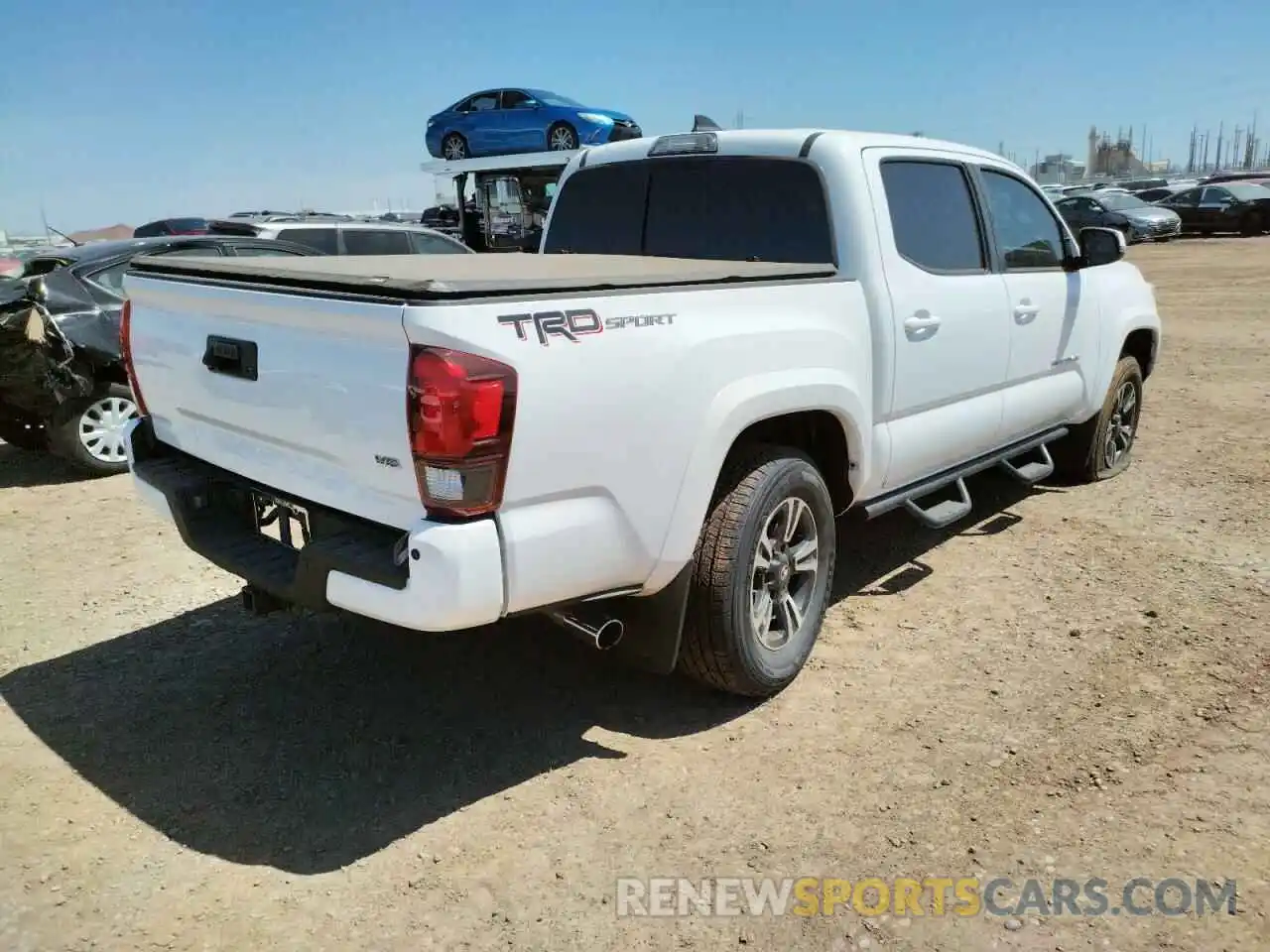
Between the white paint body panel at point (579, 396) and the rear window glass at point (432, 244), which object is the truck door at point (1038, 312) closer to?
the white paint body panel at point (579, 396)

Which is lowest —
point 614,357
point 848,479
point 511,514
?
point 848,479

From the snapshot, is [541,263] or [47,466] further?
[47,466]

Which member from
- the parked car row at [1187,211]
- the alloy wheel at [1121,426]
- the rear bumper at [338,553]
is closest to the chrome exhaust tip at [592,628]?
the rear bumper at [338,553]

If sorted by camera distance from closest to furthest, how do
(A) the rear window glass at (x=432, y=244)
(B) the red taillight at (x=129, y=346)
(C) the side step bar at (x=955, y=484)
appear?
(B) the red taillight at (x=129, y=346) < (C) the side step bar at (x=955, y=484) < (A) the rear window glass at (x=432, y=244)

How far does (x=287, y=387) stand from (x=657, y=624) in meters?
1.33

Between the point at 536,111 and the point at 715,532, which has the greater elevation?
the point at 536,111

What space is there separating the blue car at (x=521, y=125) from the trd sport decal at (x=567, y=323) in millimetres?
14840

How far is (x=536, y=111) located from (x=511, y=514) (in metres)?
16.0

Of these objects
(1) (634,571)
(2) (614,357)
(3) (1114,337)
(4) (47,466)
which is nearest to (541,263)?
(2) (614,357)

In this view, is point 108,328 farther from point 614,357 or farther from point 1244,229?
point 1244,229

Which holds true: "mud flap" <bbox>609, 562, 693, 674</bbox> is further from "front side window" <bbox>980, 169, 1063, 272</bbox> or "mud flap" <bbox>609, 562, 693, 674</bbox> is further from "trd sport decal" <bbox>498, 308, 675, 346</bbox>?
"front side window" <bbox>980, 169, 1063, 272</bbox>

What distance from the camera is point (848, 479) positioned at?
3822 mm

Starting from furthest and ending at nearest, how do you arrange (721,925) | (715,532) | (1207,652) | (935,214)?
1. (935,214)
2. (1207,652)
3. (715,532)
4. (721,925)

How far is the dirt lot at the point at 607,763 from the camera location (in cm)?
253
